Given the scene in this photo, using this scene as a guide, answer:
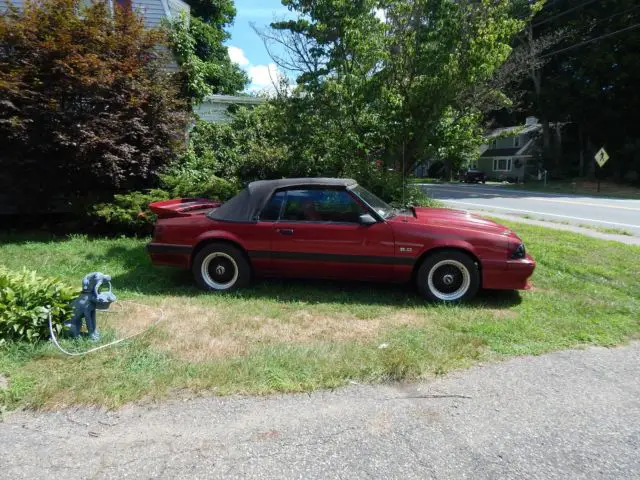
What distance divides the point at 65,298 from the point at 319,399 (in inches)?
99.1

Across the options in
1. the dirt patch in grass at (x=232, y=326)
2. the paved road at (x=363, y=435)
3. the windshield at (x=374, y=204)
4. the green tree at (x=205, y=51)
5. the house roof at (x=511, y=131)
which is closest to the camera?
the paved road at (x=363, y=435)

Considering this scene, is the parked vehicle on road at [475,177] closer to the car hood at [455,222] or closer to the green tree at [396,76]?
the green tree at [396,76]

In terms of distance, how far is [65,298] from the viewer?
13.0ft

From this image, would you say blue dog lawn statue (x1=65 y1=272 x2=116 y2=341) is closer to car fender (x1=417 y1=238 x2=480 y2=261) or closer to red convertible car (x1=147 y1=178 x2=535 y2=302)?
red convertible car (x1=147 y1=178 x2=535 y2=302)

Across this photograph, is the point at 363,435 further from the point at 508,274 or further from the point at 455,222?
the point at 455,222

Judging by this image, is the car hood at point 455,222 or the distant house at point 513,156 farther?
the distant house at point 513,156

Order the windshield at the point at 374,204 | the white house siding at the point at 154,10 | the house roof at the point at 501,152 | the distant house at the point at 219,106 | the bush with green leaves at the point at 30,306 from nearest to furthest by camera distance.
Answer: the bush with green leaves at the point at 30,306
the windshield at the point at 374,204
the white house siding at the point at 154,10
the distant house at the point at 219,106
the house roof at the point at 501,152

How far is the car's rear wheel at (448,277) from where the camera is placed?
5.00 metres

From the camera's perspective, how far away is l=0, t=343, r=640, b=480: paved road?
7.88 ft

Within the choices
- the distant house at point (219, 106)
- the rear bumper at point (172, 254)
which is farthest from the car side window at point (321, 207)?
the distant house at point (219, 106)

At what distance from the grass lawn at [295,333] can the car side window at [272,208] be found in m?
0.94

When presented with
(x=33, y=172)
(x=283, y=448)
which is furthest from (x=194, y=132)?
(x=283, y=448)

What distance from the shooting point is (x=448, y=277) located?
509cm

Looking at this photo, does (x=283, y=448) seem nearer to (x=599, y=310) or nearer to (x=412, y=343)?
(x=412, y=343)
